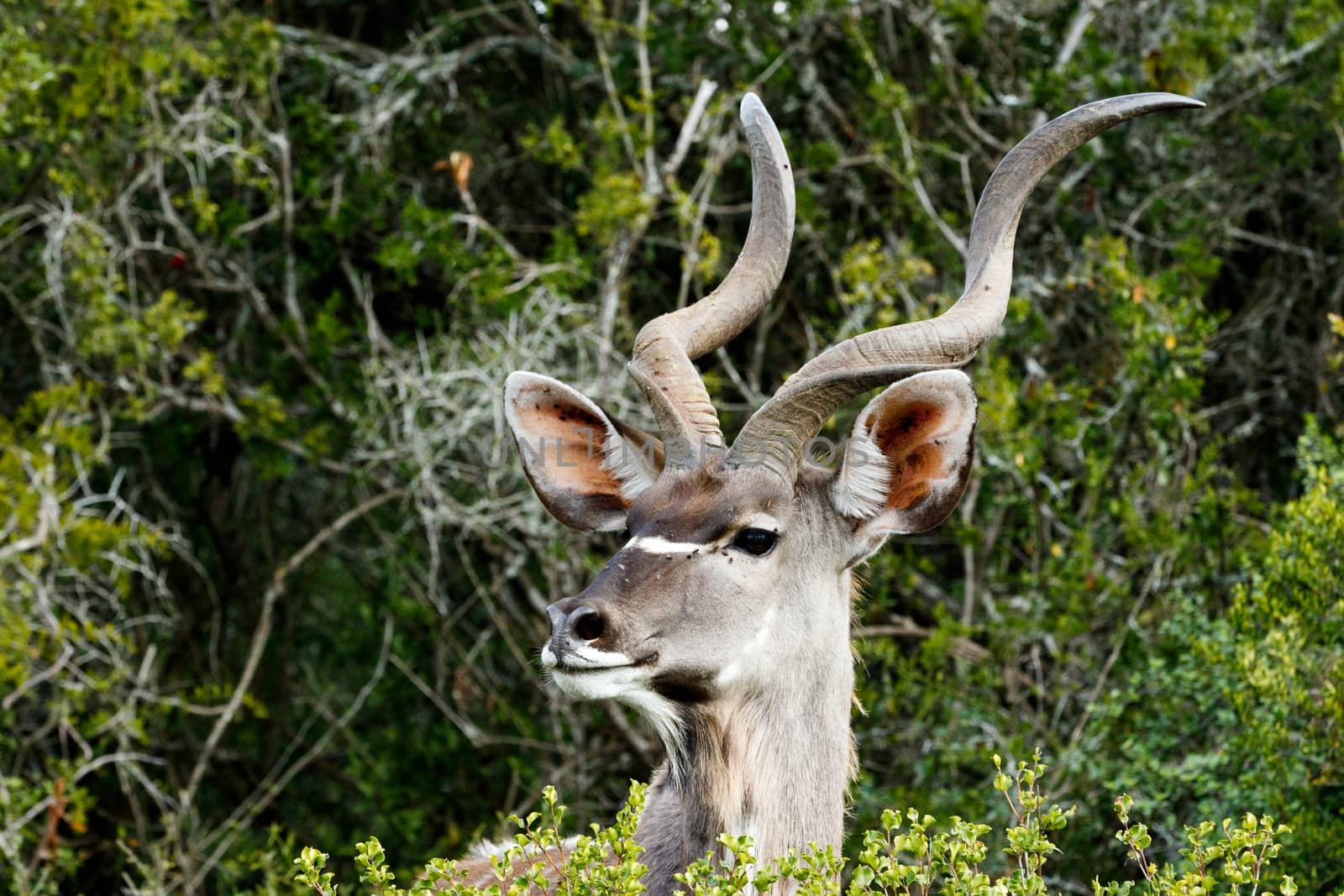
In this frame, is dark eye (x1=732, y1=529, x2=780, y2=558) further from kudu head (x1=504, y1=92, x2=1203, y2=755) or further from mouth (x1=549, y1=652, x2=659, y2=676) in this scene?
mouth (x1=549, y1=652, x2=659, y2=676)

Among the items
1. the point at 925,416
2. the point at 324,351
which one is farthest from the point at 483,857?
the point at 324,351

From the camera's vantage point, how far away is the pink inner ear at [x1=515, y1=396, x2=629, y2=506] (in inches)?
158

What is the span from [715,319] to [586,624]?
1.14 metres

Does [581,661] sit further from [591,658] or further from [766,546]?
[766,546]

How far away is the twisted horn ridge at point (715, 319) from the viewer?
3705 mm

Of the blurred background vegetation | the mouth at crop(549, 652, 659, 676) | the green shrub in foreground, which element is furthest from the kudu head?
the blurred background vegetation

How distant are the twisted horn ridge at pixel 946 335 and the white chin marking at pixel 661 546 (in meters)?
0.27

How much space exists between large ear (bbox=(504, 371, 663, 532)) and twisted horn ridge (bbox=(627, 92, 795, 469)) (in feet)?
0.70

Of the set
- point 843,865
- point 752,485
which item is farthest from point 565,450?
point 843,865

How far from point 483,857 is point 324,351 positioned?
3.64m

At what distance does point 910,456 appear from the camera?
12.1 ft

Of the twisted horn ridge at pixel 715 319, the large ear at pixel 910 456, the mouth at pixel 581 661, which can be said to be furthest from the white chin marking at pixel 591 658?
the large ear at pixel 910 456

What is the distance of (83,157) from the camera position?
699cm

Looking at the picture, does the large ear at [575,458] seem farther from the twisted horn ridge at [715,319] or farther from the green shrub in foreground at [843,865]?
the green shrub in foreground at [843,865]
